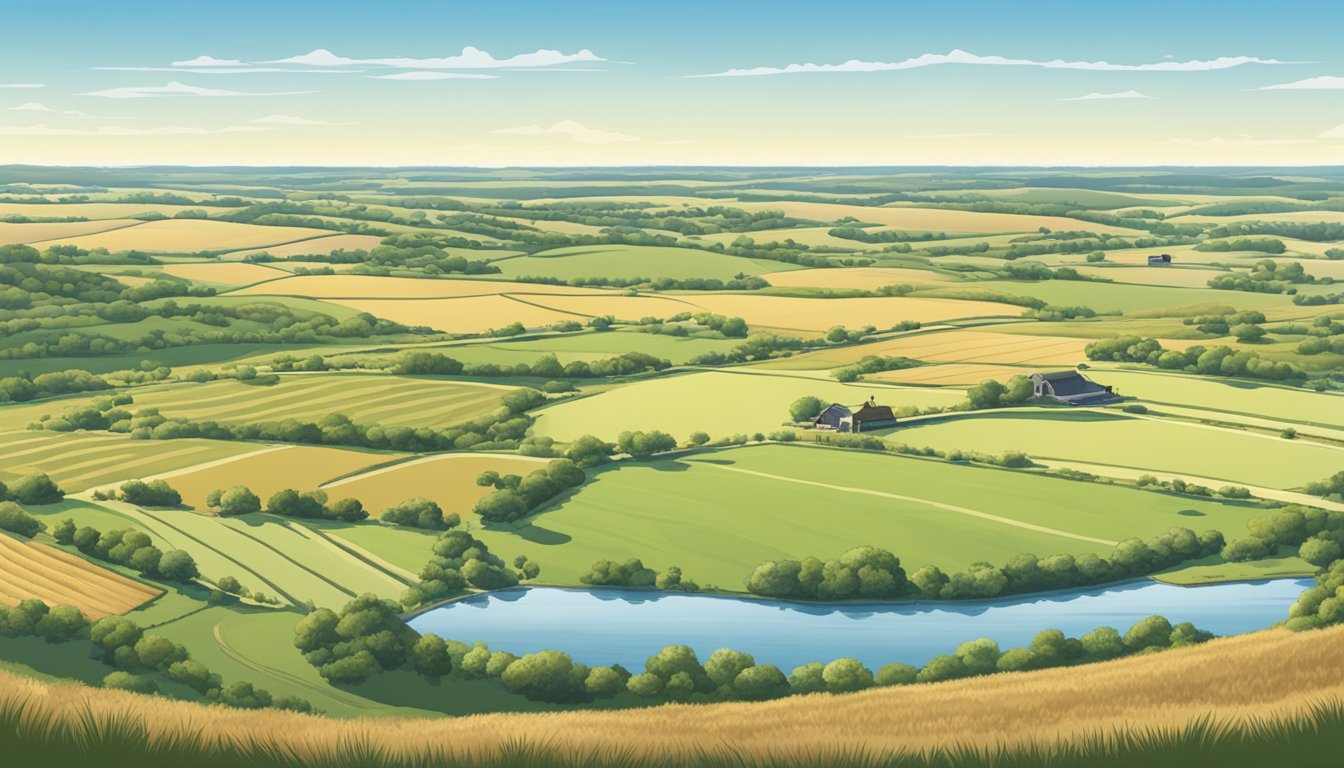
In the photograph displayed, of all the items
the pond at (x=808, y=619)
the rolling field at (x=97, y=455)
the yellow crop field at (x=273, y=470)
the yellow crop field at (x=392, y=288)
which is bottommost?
the pond at (x=808, y=619)

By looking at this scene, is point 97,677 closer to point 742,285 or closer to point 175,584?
point 175,584

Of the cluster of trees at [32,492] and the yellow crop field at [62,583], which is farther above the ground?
the cluster of trees at [32,492]

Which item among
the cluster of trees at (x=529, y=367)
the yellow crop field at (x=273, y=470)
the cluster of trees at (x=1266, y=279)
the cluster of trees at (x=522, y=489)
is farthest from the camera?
the cluster of trees at (x=1266, y=279)

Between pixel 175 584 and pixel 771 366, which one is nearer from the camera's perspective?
pixel 175 584

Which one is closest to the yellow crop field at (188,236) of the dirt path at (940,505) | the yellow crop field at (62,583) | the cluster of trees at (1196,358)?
the cluster of trees at (1196,358)

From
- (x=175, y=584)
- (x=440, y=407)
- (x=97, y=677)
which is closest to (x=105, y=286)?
(x=440, y=407)

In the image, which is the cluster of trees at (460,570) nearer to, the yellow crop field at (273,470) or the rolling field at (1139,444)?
the yellow crop field at (273,470)
